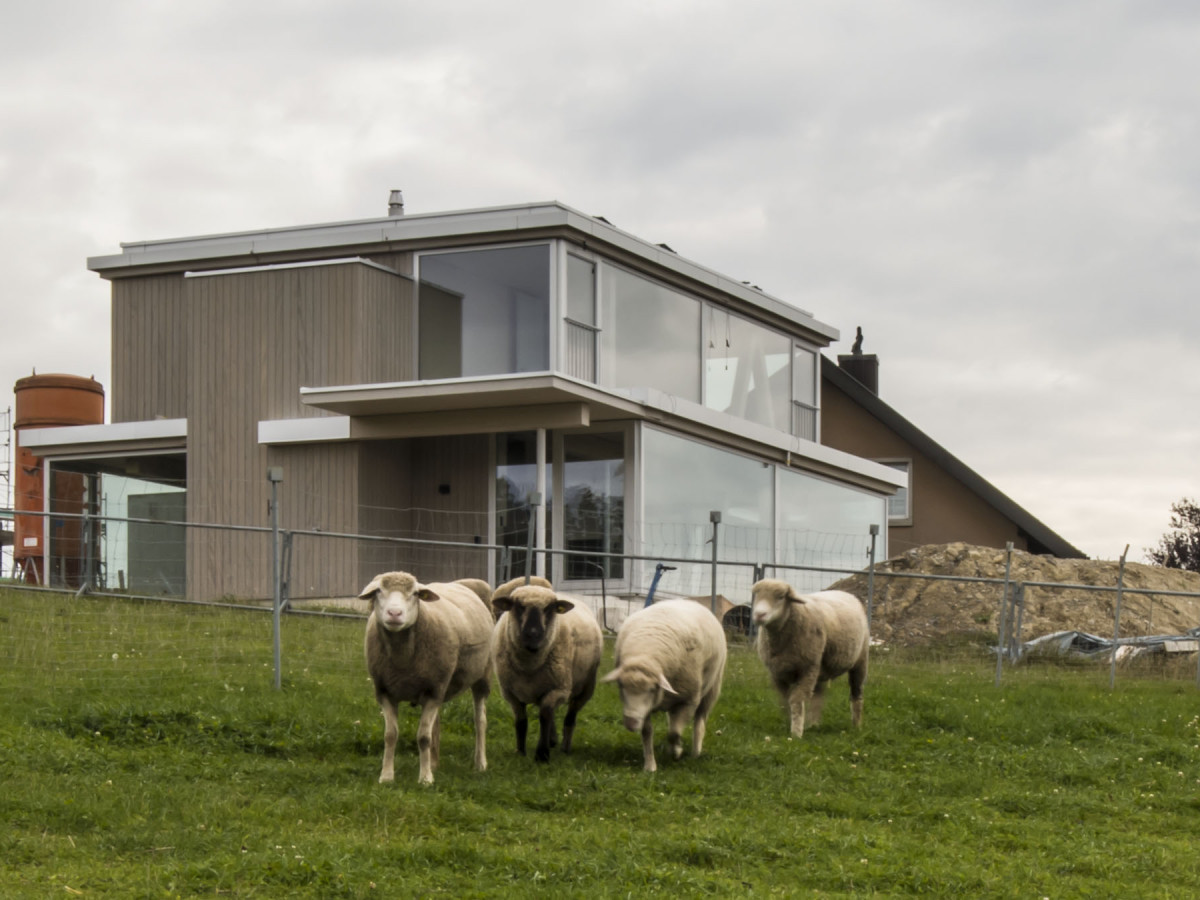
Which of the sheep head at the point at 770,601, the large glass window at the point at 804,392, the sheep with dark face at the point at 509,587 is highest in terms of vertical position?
the large glass window at the point at 804,392

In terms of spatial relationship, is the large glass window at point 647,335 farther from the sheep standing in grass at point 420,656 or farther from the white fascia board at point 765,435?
the sheep standing in grass at point 420,656

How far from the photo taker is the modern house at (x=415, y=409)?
21219mm

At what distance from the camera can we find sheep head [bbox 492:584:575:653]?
1073cm

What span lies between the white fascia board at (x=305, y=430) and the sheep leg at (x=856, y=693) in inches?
404

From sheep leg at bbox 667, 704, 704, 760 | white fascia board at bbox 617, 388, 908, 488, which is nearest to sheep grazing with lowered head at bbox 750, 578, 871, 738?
sheep leg at bbox 667, 704, 704, 760

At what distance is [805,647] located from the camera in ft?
43.2

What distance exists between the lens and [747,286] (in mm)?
26484

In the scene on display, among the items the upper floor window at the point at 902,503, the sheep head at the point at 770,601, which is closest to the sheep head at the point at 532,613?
the sheep head at the point at 770,601

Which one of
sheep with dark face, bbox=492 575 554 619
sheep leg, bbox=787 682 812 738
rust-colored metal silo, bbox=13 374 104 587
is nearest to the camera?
sheep with dark face, bbox=492 575 554 619

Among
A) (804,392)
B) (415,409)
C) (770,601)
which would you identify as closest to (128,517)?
(415,409)

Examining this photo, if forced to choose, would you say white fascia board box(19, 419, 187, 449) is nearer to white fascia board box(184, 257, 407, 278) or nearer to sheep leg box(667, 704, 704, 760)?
white fascia board box(184, 257, 407, 278)

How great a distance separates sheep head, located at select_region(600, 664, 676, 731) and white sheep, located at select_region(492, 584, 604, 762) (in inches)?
19.9

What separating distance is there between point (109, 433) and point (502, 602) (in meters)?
15.0

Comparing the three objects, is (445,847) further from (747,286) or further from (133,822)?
(747,286)
